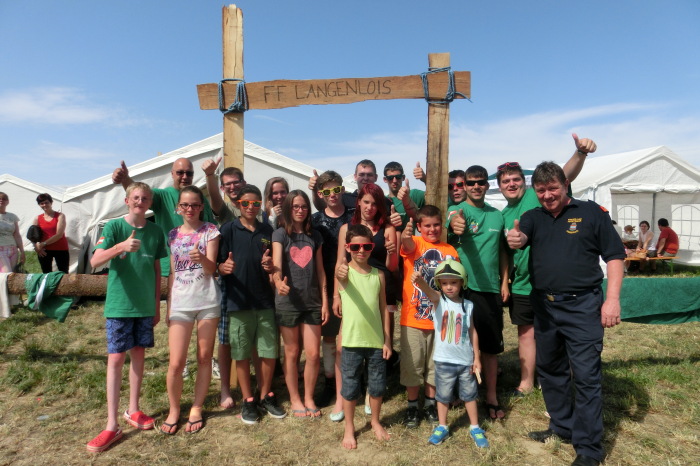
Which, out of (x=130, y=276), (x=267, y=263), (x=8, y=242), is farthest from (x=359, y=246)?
(x=8, y=242)

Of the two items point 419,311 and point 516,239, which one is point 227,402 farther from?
point 516,239

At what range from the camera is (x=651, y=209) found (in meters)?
14.3

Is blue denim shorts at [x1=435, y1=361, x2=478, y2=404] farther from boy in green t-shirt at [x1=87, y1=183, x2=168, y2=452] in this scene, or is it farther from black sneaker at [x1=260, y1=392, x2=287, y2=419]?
Answer: boy in green t-shirt at [x1=87, y1=183, x2=168, y2=452]

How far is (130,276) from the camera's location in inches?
131

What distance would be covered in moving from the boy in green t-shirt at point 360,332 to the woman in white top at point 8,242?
21.1ft

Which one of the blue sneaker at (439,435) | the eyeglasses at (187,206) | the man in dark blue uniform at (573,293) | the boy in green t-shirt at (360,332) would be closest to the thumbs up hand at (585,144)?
the man in dark blue uniform at (573,293)

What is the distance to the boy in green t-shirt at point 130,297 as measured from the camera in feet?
10.5

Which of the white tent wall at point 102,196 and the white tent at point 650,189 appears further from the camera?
the white tent at point 650,189

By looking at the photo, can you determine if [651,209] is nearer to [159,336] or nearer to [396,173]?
[396,173]

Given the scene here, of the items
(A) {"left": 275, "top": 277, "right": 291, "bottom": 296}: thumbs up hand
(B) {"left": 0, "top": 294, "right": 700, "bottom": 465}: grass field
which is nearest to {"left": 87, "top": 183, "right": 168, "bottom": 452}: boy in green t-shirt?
(B) {"left": 0, "top": 294, "right": 700, "bottom": 465}: grass field

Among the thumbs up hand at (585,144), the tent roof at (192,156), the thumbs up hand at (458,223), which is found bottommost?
the thumbs up hand at (458,223)

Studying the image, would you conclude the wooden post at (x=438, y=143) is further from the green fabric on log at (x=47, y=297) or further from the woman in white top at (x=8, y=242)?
the woman in white top at (x=8, y=242)

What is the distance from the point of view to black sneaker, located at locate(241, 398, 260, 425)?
3.49 m

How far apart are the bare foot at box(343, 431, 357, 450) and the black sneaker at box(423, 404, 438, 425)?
0.67 m
